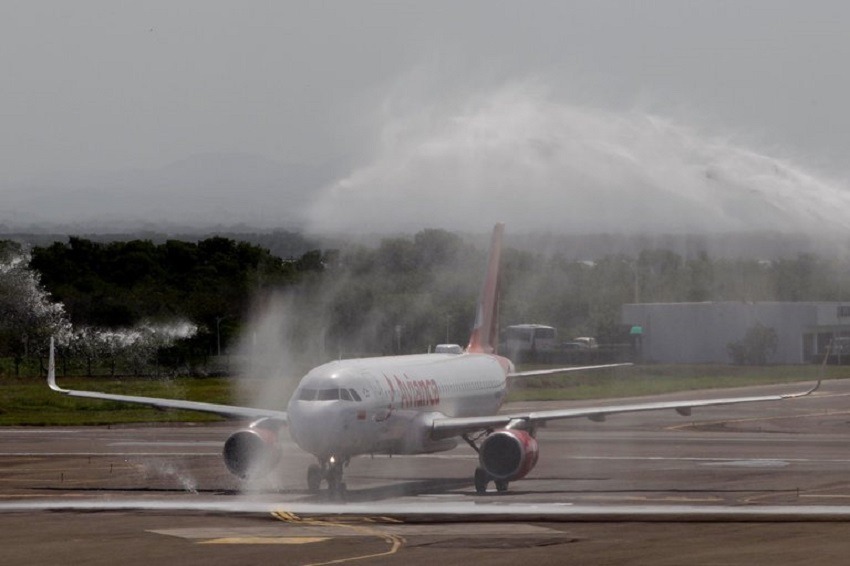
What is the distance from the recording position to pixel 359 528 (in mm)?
32688

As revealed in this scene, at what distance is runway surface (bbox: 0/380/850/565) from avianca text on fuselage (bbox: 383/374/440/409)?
258 centimetres

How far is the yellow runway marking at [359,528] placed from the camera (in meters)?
27.7

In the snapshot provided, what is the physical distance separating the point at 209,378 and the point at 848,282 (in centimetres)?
4520

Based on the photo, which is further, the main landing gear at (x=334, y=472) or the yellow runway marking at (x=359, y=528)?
the main landing gear at (x=334, y=472)

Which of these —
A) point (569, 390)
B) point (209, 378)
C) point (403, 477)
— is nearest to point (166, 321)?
point (209, 378)

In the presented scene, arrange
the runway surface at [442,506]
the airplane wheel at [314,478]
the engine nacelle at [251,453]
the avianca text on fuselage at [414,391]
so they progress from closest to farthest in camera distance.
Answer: the runway surface at [442,506]
the airplane wheel at [314,478]
the avianca text on fuselage at [414,391]
the engine nacelle at [251,453]

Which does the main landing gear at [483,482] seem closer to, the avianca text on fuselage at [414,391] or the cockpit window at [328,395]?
the avianca text on fuselage at [414,391]

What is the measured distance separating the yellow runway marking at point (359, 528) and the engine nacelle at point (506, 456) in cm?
743

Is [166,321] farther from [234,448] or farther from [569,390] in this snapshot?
[234,448]

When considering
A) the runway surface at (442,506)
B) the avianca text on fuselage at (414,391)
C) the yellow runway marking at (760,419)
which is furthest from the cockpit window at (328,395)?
the yellow runway marking at (760,419)

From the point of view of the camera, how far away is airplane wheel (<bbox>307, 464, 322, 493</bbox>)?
4109cm

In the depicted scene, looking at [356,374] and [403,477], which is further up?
[356,374]

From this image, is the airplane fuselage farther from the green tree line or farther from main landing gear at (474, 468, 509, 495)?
the green tree line

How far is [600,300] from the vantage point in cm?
11131
